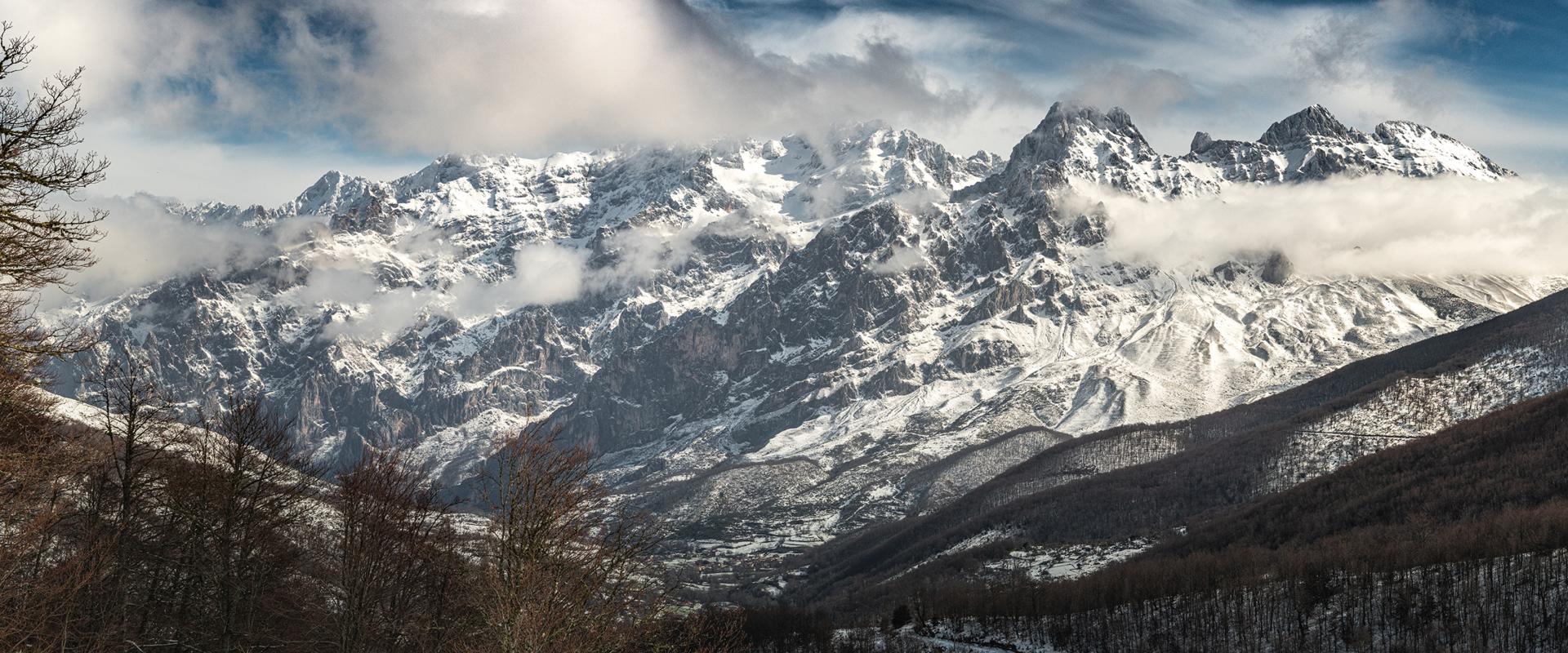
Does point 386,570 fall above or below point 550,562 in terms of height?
above

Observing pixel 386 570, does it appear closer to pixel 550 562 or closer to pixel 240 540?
pixel 240 540

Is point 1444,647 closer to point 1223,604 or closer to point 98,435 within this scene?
point 1223,604

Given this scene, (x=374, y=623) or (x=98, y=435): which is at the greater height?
(x=98, y=435)

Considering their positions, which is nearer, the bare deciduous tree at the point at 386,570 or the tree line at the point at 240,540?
the tree line at the point at 240,540

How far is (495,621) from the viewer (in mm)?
32562

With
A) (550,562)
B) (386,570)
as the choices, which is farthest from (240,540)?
(550,562)

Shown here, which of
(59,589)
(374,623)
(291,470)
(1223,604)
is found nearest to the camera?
(59,589)

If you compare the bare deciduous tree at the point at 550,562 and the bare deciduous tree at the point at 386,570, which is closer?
the bare deciduous tree at the point at 550,562

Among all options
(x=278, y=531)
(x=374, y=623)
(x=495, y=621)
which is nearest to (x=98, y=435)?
(x=278, y=531)

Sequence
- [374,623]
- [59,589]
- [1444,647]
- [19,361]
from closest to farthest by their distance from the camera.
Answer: [59,589], [19,361], [374,623], [1444,647]

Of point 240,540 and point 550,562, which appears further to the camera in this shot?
point 240,540

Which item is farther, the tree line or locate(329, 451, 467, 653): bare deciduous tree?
locate(329, 451, 467, 653): bare deciduous tree

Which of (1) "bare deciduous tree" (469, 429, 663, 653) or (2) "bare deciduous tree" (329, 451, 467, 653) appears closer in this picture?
(1) "bare deciduous tree" (469, 429, 663, 653)

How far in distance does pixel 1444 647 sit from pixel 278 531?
5591 inches
